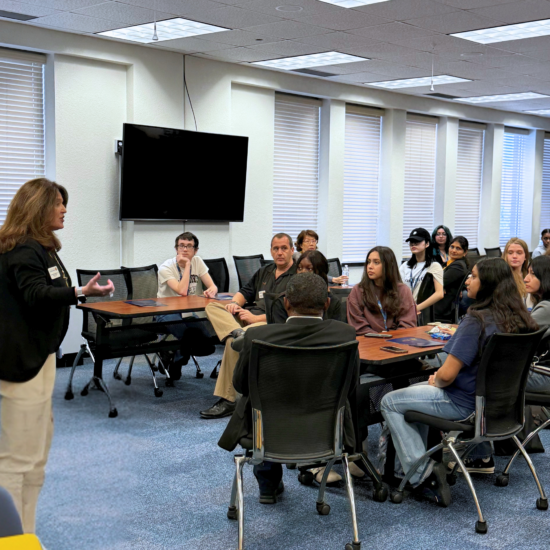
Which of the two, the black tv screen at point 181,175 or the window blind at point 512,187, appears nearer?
the black tv screen at point 181,175

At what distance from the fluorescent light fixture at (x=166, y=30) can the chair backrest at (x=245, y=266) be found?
8.44ft

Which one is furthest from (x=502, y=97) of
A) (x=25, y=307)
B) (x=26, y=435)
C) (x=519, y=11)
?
(x=26, y=435)

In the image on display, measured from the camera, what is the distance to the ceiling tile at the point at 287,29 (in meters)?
6.09

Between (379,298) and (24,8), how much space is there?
147 inches

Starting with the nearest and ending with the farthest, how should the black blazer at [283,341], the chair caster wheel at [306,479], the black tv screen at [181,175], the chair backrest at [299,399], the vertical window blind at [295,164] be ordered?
the chair backrest at [299,399] < the black blazer at [283,341] < the chair caster wheel at [306,479] < the black tv screen at [181,175] < the vertical window blind at [295,164]

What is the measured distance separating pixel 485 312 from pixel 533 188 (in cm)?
1053

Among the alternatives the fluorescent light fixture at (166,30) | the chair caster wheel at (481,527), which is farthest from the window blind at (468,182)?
the chair caster wheel at (481,527)

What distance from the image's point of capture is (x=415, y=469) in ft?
11.6

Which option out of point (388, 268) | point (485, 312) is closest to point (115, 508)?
point (485, 312)

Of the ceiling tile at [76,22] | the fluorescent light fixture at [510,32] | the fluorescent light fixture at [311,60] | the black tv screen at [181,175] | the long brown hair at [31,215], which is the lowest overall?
the long brown hair at [31,215]

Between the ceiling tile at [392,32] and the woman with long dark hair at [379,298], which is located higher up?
the ceiling tile at [392,32]

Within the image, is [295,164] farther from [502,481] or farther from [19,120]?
[502,481]

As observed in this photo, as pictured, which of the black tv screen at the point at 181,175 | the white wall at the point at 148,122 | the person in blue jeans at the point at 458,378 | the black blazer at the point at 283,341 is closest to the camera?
the black blazer at the point at 283,341

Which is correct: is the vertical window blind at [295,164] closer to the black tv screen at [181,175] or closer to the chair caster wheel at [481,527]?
the black tv screen at [181,175]
